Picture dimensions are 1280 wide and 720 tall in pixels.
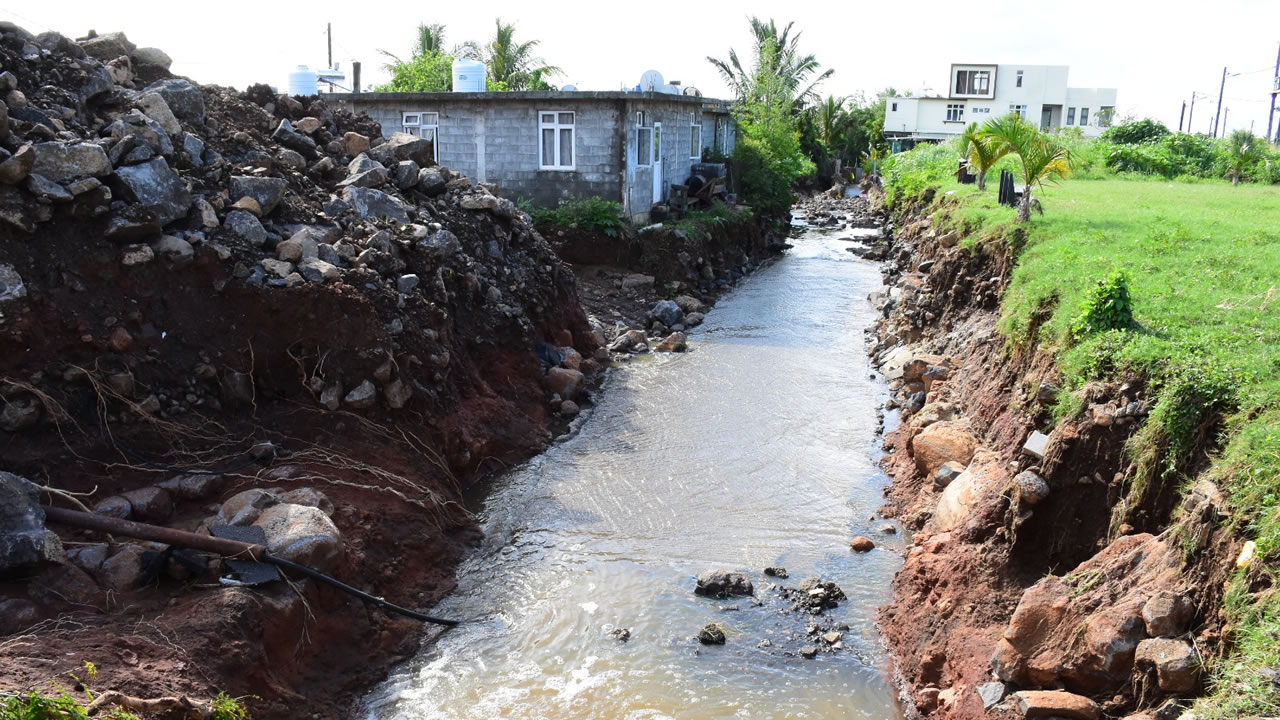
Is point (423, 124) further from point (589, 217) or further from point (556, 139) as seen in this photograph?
point (589, 217)

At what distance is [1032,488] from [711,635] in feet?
10.0

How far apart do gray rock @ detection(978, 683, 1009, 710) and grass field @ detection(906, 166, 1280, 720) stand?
156cm

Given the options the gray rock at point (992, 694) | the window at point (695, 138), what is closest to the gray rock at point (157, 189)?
the gray rock at point (992, 694)

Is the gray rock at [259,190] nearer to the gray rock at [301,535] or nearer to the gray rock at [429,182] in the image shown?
the gray rock at [429,182]

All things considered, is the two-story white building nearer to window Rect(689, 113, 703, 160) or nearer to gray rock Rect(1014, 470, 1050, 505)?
window Rect(689, 113, 703, 160)

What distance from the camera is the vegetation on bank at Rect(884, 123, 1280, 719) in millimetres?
5418

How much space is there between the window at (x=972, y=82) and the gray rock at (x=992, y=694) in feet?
210

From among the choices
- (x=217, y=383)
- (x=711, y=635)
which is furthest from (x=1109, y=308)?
(x=217, y=383)

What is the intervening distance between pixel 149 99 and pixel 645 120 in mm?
14214

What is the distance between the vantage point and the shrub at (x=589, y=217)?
22.2 m

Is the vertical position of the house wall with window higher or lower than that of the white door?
higher

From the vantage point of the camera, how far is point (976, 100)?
63.5 metres

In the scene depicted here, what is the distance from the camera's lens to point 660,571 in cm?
976

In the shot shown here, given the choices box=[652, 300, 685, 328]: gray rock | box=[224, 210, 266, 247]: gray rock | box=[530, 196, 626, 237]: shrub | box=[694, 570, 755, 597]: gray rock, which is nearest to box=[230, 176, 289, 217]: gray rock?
box=[224, 210, 266, 247]: gray rock
